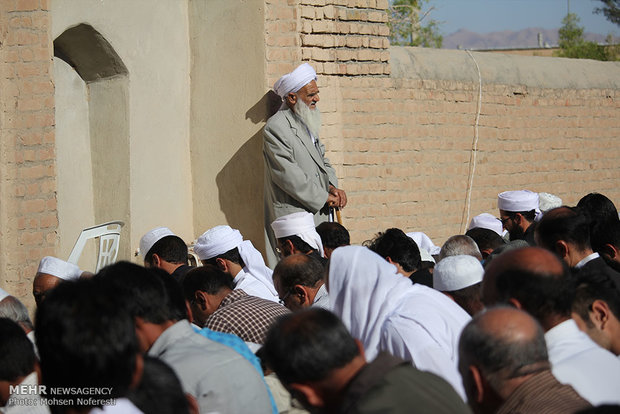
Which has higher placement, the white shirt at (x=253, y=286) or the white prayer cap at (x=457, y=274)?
the white prayer cap at (x=457, y=274)

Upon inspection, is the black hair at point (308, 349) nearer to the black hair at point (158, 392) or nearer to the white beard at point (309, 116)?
the black hair at point (158, 392)

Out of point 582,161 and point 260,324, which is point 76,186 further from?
point 582,161

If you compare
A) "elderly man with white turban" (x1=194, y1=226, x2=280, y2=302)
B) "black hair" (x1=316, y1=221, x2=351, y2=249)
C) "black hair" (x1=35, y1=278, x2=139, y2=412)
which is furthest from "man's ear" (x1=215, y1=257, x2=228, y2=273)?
"black hair" (x1=35, y1=278, x2=139, y2=412)

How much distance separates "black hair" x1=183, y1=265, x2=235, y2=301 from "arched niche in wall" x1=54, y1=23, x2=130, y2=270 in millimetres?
3047

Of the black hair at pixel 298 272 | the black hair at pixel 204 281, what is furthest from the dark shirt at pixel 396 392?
the black hair at pixel 204 281

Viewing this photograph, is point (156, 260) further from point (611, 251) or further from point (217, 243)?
point (611, 251)

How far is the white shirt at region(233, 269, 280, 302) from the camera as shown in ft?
17.1

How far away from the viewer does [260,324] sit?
161 inches

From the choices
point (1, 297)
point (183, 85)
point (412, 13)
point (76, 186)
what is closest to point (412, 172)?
Result: point (183, 85)

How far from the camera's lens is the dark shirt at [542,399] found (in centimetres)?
238

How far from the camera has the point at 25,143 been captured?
6168 millimetres

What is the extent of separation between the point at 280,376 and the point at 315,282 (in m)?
2.04

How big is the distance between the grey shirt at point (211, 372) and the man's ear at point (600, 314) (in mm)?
1316

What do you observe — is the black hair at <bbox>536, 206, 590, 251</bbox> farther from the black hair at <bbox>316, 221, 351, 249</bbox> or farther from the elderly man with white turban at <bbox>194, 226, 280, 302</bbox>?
the elderly man with white turban at <bbox>194, 226, 280, 302</bbox>
